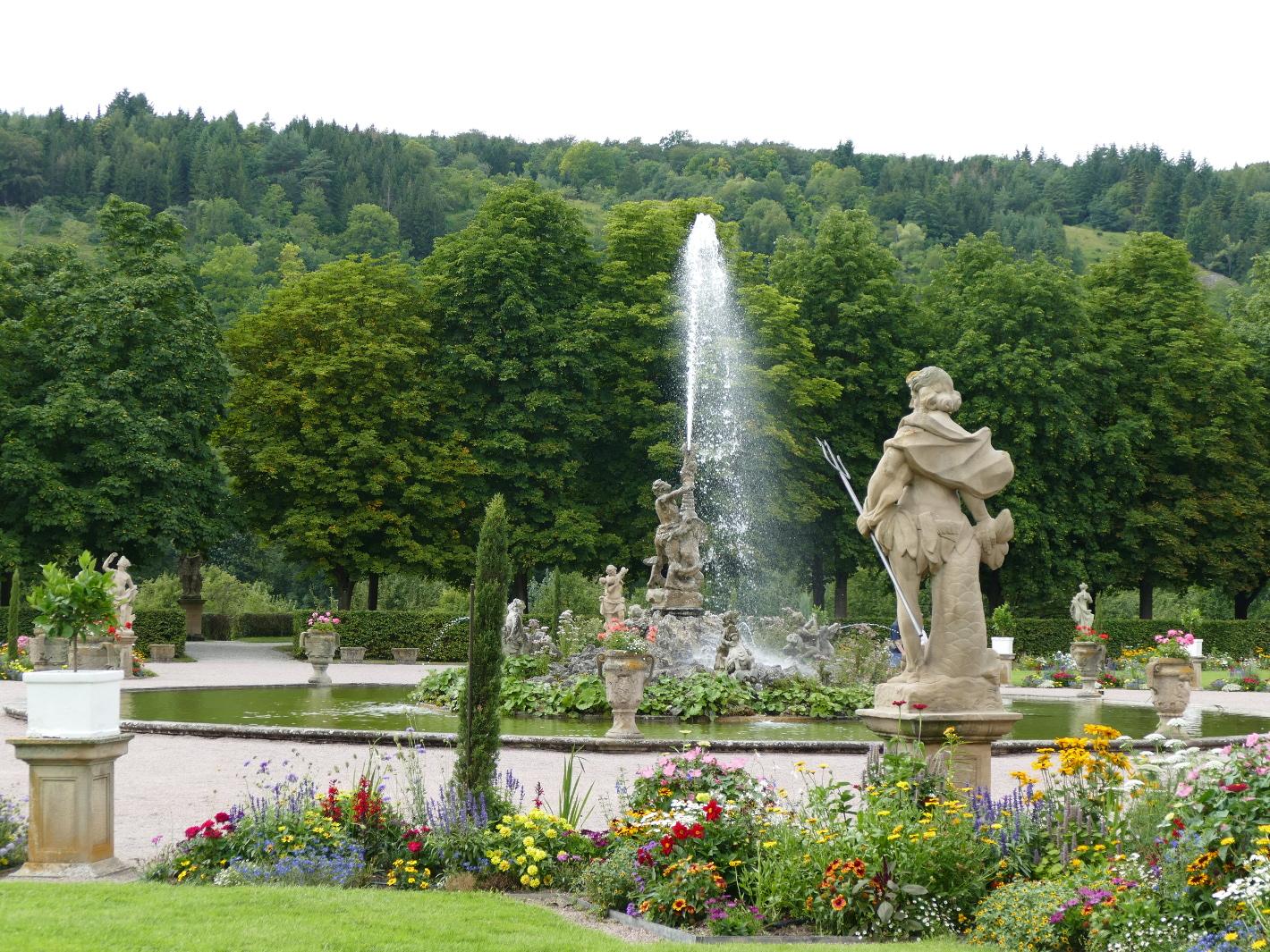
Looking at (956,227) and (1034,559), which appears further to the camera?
(956,227)

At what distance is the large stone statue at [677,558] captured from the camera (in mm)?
26516

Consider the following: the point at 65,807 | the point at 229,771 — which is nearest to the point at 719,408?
the point at 229,771

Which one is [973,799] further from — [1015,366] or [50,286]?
[50,286]

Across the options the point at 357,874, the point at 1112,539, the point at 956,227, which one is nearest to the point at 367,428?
the point at 1112,539

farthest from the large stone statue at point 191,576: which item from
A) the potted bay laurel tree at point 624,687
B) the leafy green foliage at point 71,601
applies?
the leafy green foliage at point 71,601

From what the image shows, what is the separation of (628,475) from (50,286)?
1780cm

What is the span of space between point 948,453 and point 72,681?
6.42 metres

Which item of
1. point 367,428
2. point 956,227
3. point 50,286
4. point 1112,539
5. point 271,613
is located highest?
point 956,227

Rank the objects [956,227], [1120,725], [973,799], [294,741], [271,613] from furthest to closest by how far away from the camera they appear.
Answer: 1. [956,227]
2. [271,613]
3. [1120,725]
4. [294,741]
5. [973,799]

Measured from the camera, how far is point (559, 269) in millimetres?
44094

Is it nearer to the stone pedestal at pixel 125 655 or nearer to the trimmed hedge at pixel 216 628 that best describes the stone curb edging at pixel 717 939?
the stone pedestal at pixel 125 655

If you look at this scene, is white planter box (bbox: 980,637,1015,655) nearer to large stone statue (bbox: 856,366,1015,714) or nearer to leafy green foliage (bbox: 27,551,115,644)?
large stone statue (bbox: 856,366,1015,714)

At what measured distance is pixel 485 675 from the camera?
408 inches

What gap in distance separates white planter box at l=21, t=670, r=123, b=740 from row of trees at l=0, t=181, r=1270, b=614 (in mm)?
30307
